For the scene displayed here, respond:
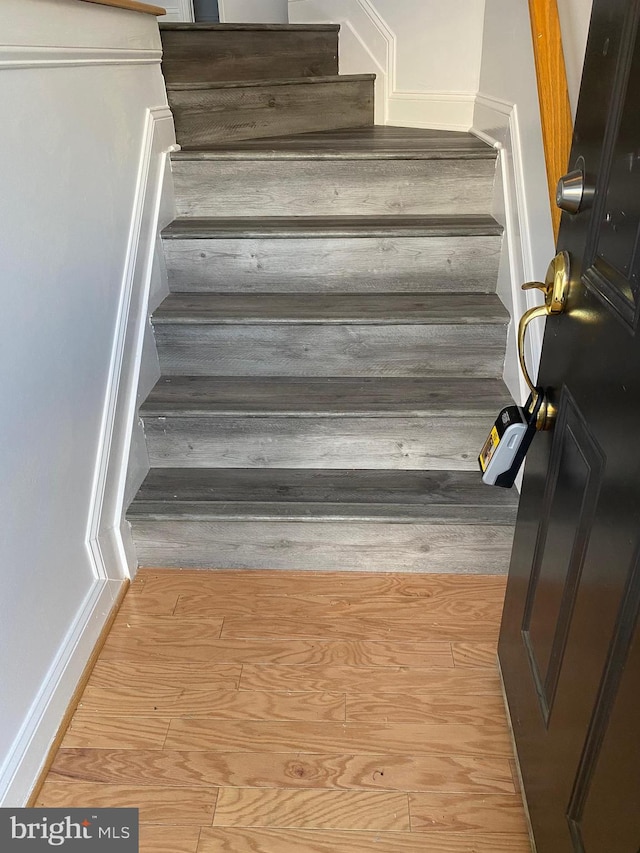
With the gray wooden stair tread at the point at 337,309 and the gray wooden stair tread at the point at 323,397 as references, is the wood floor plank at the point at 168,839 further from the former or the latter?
the gray wooden stair tread at the point at 337,309

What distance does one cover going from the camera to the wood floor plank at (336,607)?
61.4 inches

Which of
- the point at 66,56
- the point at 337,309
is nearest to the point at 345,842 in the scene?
the point at 337,309

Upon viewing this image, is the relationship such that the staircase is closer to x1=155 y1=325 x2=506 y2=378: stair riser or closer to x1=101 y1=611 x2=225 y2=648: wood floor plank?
x1=155 y1=325 x2=506 y2=378: stair riser

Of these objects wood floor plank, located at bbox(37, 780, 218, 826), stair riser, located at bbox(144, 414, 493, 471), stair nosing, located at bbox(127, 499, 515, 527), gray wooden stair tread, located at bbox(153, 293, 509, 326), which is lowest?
wood floor plank, located at bbox(37, 780, 218, 826)

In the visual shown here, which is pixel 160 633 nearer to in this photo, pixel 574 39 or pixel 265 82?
pixel 574 39

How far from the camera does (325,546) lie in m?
1.67

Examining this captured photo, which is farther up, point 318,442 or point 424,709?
point 318,442

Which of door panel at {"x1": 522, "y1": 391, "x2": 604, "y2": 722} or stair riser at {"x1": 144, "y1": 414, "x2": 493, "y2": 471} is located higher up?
door panel at {"x1": 522, "y1": 391, "x2": 604, "y2": 722}

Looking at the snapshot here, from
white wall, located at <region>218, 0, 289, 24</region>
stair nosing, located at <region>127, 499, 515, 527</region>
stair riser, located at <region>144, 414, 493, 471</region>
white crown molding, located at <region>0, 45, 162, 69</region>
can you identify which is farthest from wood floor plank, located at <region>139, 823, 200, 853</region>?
white wall, located at <region>218, 0, 289, 24</region>

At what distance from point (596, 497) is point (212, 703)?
95cm

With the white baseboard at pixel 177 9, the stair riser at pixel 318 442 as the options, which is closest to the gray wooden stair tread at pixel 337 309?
the stair riser at pixel 318 442

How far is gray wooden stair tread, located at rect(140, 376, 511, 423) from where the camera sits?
1.69 m

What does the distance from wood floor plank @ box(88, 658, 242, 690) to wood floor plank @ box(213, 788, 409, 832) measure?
0.81 feet

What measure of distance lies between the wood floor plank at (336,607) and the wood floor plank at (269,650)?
78 millimetres
